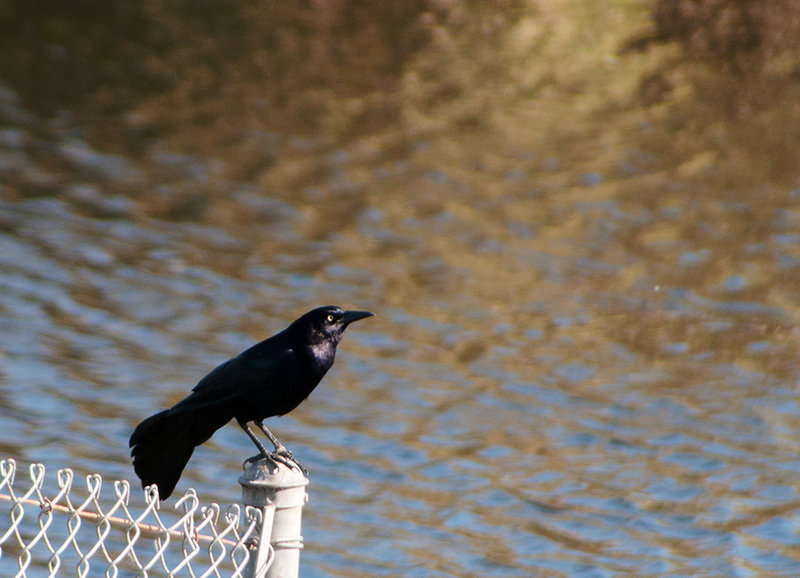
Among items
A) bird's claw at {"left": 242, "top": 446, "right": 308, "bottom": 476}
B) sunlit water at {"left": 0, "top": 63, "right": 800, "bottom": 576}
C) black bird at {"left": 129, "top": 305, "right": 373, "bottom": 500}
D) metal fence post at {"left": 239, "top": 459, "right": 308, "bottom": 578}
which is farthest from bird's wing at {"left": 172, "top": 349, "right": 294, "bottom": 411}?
sunlit water at {"left": 0, "top": 63, "right": 800, "bottom": 576}

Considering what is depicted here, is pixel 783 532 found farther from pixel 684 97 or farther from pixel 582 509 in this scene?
pixel 684 97

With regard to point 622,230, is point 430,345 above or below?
below

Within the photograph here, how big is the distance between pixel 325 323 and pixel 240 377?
1.23ft

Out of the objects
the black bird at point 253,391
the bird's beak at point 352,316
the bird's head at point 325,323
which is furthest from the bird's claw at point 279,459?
the bird's beak at point 352,316

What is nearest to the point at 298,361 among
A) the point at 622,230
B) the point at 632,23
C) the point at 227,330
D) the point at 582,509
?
the point at 582,509

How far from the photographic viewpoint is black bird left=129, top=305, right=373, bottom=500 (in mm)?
4203

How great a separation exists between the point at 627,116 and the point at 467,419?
316 inches

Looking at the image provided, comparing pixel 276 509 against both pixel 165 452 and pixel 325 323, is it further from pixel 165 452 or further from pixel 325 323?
pixel 325 323

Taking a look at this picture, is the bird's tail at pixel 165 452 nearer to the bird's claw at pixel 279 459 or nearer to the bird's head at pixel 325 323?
the bird's claw at pixel 279 459

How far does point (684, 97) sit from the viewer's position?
16.4m

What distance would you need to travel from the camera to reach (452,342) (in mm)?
9945

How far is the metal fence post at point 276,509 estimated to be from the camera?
384 cm

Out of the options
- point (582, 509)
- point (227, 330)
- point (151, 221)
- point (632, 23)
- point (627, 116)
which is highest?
point (632, 23)

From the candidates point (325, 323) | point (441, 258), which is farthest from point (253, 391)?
point (441, 258)
